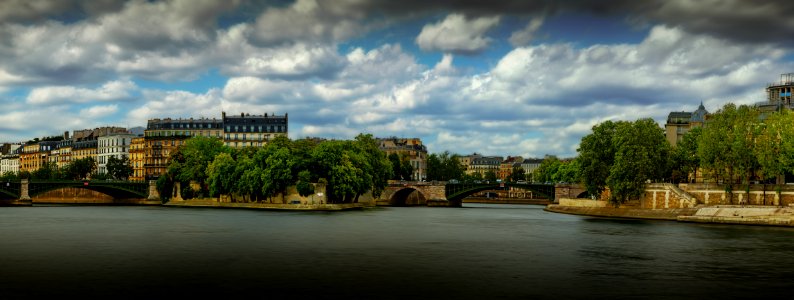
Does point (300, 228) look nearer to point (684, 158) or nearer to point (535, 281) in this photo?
point (535, 281)

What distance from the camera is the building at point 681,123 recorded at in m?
135

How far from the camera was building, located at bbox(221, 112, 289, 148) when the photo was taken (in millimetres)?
168000

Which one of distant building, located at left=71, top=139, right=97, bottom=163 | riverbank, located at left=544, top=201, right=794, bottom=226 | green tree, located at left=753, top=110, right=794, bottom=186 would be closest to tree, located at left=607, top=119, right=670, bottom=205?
riverbank, located at left=544, top=201, right=794, bottom=226

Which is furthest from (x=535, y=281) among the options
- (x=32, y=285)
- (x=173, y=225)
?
(x=173, y=225)

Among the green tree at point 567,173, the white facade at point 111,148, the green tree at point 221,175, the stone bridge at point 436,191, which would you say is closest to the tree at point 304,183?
the green tree at point 221,175

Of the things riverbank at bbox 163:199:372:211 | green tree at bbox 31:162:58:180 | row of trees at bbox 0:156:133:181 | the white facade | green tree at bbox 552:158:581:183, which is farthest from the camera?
the white facade

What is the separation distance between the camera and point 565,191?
118062 millimetres

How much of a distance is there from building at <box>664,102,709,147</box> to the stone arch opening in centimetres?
3931

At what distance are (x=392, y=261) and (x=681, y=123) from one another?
349 feet

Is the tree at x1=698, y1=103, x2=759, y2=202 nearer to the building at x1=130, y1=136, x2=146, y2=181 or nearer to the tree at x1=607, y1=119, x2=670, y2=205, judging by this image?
the tree at x1=607, y1=119, x2=670, y2=205

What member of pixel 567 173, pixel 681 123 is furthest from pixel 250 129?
pixel 681 123

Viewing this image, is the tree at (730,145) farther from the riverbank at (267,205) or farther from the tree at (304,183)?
the tree at (304,183)

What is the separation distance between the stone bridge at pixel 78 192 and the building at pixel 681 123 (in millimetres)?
78355

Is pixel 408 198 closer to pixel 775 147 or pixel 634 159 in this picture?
pixel 634 159
